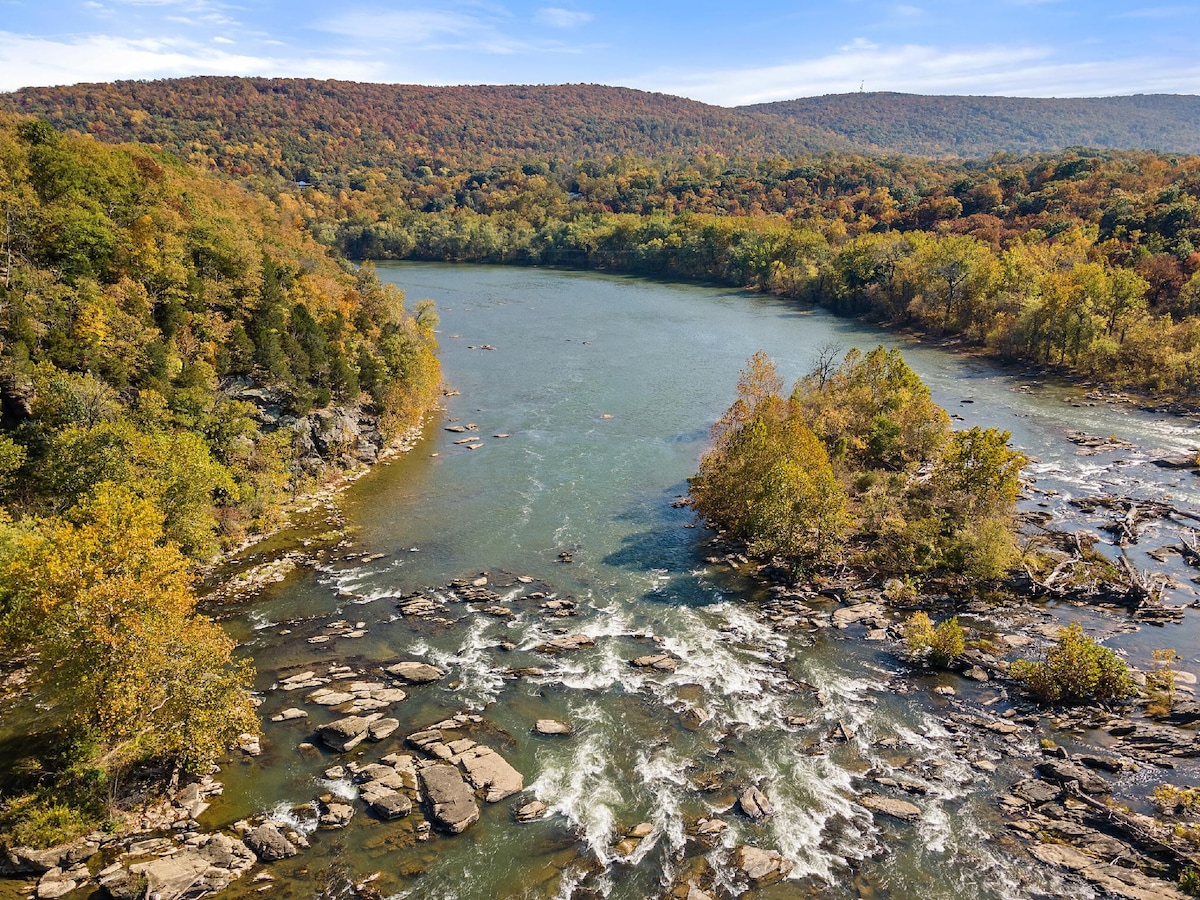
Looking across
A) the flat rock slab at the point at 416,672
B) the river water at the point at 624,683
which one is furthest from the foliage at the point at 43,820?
the flat rock slab at the point at 416,672

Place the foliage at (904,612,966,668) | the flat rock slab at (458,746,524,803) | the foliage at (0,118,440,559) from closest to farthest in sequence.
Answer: the flat rock slab at (458,746,524,803)
the foliage at (904,612,966,668)
the foliage at (0,118,440,559)

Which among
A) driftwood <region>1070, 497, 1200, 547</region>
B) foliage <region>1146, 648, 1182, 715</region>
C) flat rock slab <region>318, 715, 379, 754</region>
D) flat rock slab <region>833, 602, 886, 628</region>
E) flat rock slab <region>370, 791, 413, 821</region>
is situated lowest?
flat rock slab <region>370, 791, 413, 821</region>

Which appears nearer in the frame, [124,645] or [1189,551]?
[124,645]

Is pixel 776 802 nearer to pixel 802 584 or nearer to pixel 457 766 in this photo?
pixel 457 766

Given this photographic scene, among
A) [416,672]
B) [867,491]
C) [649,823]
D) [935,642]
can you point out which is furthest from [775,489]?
[416,672]

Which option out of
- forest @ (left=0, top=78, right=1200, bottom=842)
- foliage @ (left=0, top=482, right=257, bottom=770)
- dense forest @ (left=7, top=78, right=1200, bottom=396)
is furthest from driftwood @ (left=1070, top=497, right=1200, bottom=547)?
foliage @ (left=0, top=482, right=257, bottom=770)

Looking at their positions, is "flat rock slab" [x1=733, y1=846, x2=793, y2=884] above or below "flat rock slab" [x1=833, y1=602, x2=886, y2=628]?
below

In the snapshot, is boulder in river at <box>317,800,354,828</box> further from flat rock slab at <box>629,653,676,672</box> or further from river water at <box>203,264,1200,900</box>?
flat rock slab at <box>629,653,676,672</box>

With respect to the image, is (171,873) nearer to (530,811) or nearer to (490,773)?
(490,773)
